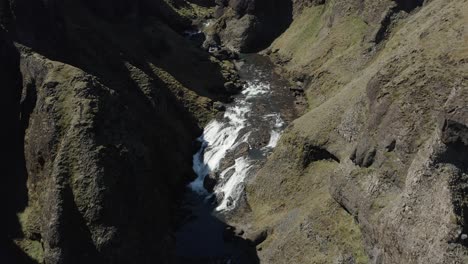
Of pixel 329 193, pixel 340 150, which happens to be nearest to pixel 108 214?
pixel 329 193

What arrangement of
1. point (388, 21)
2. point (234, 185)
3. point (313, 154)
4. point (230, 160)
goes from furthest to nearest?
point (388, 21) → point (230, 160) → point (234, 185) → point (313, 154)

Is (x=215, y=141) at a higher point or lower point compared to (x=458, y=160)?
higher

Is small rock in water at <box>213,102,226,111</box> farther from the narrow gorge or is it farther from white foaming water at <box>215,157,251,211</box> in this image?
white foaming water at <box>215,157,251,211</box>

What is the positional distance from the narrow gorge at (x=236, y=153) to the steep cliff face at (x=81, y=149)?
0.17 meters

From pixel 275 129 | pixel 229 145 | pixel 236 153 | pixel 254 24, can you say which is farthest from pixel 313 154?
pixel 254 24

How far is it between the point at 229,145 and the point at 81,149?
24869 millimetres

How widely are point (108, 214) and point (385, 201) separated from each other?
81.1ft

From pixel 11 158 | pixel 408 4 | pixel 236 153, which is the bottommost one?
pixel 236 153

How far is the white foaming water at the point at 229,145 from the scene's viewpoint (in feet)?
196

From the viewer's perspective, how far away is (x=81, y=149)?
47.6 meters

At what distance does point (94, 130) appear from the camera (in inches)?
1912

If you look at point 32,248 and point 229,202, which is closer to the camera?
point 32,248

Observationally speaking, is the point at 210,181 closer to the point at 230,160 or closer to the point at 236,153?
the point at 230,160

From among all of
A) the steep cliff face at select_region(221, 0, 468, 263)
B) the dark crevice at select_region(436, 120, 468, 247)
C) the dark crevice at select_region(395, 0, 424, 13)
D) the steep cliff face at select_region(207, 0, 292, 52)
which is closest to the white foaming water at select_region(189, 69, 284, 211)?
the steep cliff face at select_region(221, 0, 468, 263)
